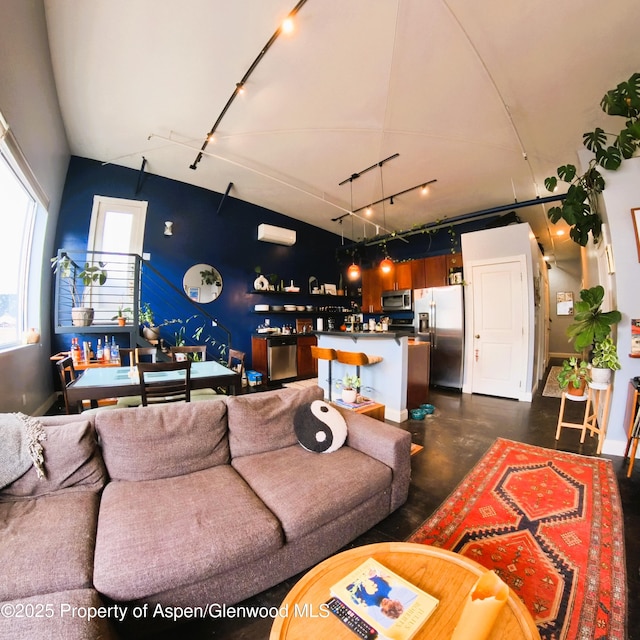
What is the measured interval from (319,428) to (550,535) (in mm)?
1505

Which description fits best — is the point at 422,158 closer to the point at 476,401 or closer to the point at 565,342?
the point at 476,401

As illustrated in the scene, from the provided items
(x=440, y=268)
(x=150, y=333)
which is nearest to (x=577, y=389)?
(x=440, y=268)

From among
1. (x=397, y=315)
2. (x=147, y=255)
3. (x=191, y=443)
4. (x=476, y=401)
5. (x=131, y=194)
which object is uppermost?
(x=131, y=194)

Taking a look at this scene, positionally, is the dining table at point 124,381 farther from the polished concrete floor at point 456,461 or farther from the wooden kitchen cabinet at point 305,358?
the wooden kitchen cabinet at point 305,358

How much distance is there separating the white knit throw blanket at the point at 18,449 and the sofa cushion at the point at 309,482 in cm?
97

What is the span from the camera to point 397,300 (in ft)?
20.9

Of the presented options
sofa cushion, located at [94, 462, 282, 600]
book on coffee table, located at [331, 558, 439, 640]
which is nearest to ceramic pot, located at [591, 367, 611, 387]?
book on coffee table, located at [331, 558, 439, 640]

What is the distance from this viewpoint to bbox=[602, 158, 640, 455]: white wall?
2.73m

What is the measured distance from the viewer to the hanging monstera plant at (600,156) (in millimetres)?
2393

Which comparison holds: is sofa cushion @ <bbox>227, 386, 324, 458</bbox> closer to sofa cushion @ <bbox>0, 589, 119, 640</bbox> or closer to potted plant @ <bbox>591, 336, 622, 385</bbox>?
sofa cushion @ <bbox>0, 589, 119, 640</bbox>

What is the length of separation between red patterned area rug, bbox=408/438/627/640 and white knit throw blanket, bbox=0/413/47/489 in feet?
6.72

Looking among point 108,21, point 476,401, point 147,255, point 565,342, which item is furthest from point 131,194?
point 565,342

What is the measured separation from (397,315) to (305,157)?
4.07 meters

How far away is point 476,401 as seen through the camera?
457cm
